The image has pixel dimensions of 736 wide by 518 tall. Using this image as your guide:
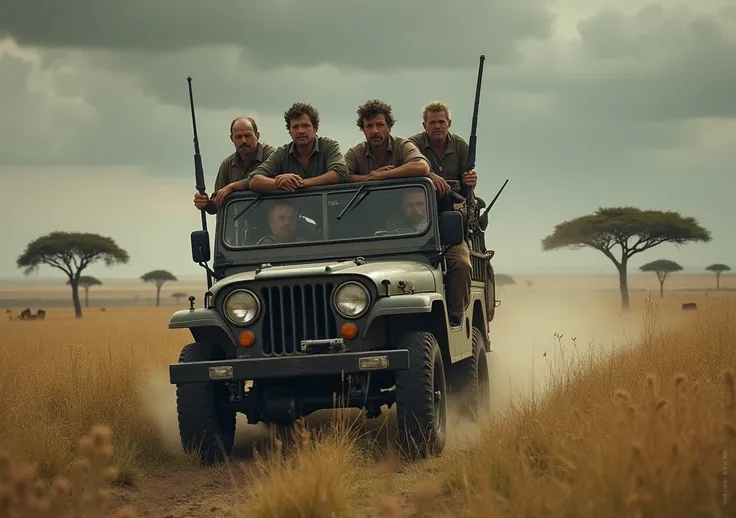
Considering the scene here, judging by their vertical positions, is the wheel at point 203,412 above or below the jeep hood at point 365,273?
below

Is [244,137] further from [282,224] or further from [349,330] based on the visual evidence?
[349,330]

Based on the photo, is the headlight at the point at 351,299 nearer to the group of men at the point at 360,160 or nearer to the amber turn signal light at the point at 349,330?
the amber turn signal light at the point at 349,330

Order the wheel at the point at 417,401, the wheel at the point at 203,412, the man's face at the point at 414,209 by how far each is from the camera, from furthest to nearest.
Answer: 1. the man's face at the point at 414,209
2. the wheel at the point at 203,412
3. the wheel at the point at 417,401

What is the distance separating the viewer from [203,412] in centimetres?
757

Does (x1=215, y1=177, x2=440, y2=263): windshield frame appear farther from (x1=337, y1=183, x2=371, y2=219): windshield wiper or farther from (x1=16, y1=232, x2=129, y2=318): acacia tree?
(x1=16, y1=232, x2=129, y2=318): acacia tree

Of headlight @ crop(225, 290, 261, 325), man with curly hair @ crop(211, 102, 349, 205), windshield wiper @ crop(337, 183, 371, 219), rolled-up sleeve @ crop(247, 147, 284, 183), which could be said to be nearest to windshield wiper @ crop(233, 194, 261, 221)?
man with curly hair @ crop(211, 102, 349, 205)

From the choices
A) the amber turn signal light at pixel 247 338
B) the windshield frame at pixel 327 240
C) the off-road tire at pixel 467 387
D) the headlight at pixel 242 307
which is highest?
the windshield frame at pixel 327 240

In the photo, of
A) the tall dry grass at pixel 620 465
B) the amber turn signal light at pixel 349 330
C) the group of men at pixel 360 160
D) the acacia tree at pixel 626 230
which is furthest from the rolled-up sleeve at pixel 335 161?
the acacia tree at pixel 626 230

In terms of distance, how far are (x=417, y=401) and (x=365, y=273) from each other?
921 mm

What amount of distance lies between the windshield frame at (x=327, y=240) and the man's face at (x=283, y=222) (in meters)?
0.08

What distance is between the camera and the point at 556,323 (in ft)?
89.5

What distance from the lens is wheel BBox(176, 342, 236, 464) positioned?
7543 millimetres

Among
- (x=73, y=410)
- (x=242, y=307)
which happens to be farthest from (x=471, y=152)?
(x=73, y=410)

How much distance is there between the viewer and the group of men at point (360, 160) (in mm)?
8555
